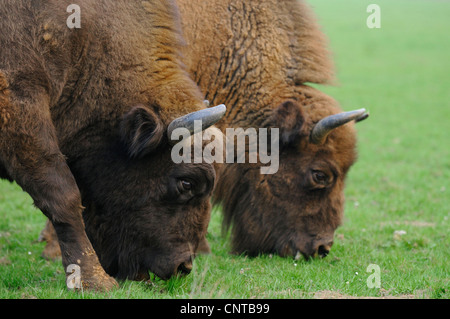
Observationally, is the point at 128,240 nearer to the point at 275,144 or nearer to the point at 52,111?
the point at 52,111

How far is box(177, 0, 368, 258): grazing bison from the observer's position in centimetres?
689

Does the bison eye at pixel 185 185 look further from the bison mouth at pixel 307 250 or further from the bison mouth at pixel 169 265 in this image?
the bison mouth at pixel 307 250

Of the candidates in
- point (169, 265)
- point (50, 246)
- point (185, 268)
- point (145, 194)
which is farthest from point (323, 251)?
point (50, 246)

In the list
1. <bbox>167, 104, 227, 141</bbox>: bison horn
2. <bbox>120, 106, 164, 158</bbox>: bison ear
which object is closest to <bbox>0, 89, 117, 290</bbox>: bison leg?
<bbox>120, 106, 164, 158</bbox>: bison ear

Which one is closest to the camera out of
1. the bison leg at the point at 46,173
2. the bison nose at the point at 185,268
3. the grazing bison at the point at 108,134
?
the bison leg at the point at 46,173

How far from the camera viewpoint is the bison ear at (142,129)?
5133 mm

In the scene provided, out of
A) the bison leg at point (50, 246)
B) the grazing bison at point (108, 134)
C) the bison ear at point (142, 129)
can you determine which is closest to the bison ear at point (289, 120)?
the grazing bison at point (108, 134)

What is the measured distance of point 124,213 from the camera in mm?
5402

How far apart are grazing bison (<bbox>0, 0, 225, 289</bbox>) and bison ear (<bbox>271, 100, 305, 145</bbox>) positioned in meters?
1.52

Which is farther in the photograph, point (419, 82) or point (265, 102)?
point (419, 82)

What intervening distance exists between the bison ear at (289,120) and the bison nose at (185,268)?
6.92 ft
